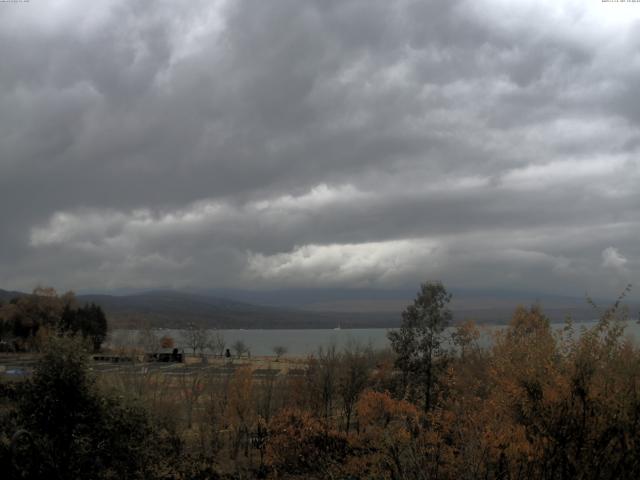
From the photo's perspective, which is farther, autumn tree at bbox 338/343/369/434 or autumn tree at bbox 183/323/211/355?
autumn tree at bbox 183/323/211/355

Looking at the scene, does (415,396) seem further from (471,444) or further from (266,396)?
(471,444)

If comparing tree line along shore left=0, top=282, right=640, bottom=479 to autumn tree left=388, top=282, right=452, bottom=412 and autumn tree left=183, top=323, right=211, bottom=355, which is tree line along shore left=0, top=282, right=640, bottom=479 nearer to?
autumn tree left=388, top=282, right=452, bottom=412

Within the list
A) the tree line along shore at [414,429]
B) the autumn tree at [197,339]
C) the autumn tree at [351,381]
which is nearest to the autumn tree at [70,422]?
the tree line along shore at [414,429]

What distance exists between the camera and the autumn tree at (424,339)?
33.7 meters

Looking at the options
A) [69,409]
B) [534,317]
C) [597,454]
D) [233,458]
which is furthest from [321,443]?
[534,317]

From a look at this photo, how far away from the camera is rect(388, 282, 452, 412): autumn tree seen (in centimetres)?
A: 3366

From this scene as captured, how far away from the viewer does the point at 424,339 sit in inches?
1325

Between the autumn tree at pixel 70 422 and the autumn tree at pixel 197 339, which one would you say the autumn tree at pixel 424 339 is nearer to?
the autumn tree at pixel 70 422

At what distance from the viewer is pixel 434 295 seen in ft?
112

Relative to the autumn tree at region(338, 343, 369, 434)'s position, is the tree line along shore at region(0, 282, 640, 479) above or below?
above

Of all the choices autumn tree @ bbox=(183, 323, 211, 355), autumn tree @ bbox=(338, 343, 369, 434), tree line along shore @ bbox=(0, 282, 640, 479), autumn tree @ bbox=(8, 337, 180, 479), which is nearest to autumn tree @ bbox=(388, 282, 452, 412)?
autumn tree @ bbox=(338, 343, 369, 434)

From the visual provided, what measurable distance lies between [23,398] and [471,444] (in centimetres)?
976

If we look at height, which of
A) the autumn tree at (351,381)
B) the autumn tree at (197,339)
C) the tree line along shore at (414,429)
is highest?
the tree line along shore at (414,429)

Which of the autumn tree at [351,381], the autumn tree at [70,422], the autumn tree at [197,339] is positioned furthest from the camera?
the autumn tree at [197,339]
